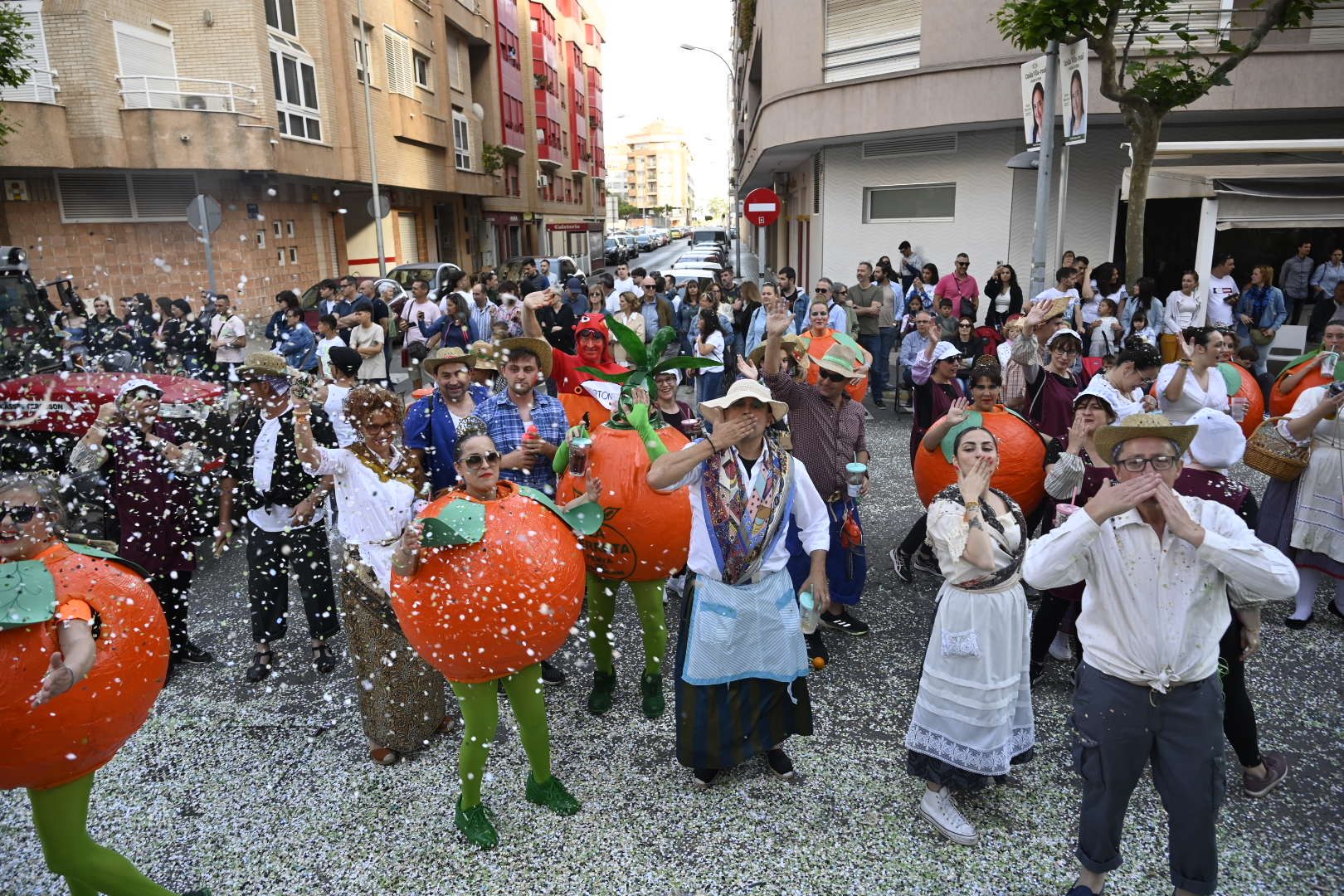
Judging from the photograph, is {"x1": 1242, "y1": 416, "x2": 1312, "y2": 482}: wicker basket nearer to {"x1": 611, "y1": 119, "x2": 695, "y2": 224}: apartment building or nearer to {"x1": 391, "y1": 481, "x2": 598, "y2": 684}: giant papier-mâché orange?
{"x1": 391, "y1": 481, "x2": 598, "y2": 684}: giant papier-mâché orange

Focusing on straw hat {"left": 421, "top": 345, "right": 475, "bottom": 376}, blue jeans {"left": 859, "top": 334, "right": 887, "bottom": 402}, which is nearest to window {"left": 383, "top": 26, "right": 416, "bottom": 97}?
blue jeans {"left": 859, "top": 334, "right": 887, "bottom": 402}

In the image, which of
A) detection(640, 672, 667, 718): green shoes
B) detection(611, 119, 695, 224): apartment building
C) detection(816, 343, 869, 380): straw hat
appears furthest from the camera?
detection(611, 119, 695, 224): apartment building

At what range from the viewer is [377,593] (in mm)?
4164

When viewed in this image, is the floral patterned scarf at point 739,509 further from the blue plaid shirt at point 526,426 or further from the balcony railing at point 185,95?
the balcony railing at point 185,95

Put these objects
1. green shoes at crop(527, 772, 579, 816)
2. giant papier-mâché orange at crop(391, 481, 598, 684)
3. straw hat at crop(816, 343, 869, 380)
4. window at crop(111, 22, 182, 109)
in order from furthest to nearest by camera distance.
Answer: window at crop(111, 22, 182, 109)
straw hat at crop(816, 343, 869, 380)
green shoes at crop(527, 772, 579, 816)
giant papier-mâché orange at crop(391, 481, 598, 684)

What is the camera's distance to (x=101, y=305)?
431 inches

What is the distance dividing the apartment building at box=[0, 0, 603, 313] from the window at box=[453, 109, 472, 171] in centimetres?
443

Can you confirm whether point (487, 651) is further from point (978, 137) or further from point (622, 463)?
point (978, 137)

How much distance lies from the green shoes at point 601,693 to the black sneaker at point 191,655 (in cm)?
251

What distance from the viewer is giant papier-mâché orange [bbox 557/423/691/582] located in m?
4.04

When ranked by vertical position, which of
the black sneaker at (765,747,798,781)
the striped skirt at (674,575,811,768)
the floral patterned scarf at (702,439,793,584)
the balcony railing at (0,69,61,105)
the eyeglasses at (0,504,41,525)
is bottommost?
the black sneaker at (765,747,798,781)

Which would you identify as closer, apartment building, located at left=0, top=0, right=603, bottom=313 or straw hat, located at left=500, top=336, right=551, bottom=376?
straw hat, located at left=500, top=336, right=551, bottom=376

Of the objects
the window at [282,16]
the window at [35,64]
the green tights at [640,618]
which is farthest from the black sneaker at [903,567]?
the window at [282,16]

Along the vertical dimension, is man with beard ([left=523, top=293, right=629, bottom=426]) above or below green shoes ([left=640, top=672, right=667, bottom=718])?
above
